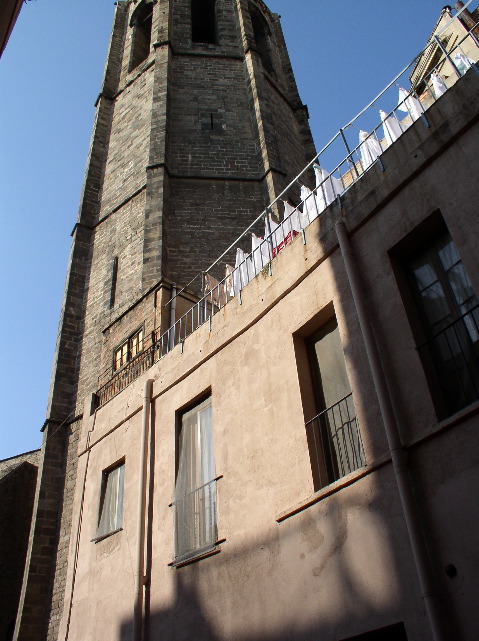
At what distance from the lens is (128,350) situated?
11.8 meters

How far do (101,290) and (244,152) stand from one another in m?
6.07

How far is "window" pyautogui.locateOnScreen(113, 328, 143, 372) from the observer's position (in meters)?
11.5

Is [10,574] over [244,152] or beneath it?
beneath

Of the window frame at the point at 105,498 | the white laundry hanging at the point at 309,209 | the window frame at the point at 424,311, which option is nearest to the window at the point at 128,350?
the window frame at the point at 105,498

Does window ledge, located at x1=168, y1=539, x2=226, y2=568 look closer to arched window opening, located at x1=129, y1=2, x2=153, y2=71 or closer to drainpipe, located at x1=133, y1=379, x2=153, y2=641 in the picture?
drainpipe, located at x1=133, y1=379, x2=153, y2=641

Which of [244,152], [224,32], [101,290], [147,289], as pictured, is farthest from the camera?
[224,32]

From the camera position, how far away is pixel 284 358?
610 cm

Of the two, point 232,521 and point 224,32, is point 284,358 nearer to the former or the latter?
point 232,521

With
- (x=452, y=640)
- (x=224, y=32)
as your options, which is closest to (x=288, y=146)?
(x=224, y=32)

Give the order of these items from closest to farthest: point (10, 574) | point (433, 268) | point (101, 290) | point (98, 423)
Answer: point (433, 268)
point (98, 423)
point (10, 574)
point (101, 290)

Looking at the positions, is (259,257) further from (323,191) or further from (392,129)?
(392,129)

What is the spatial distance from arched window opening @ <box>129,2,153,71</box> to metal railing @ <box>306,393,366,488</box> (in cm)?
1995

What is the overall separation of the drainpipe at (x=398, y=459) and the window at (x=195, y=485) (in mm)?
2484

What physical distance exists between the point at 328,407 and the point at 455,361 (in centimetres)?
139
